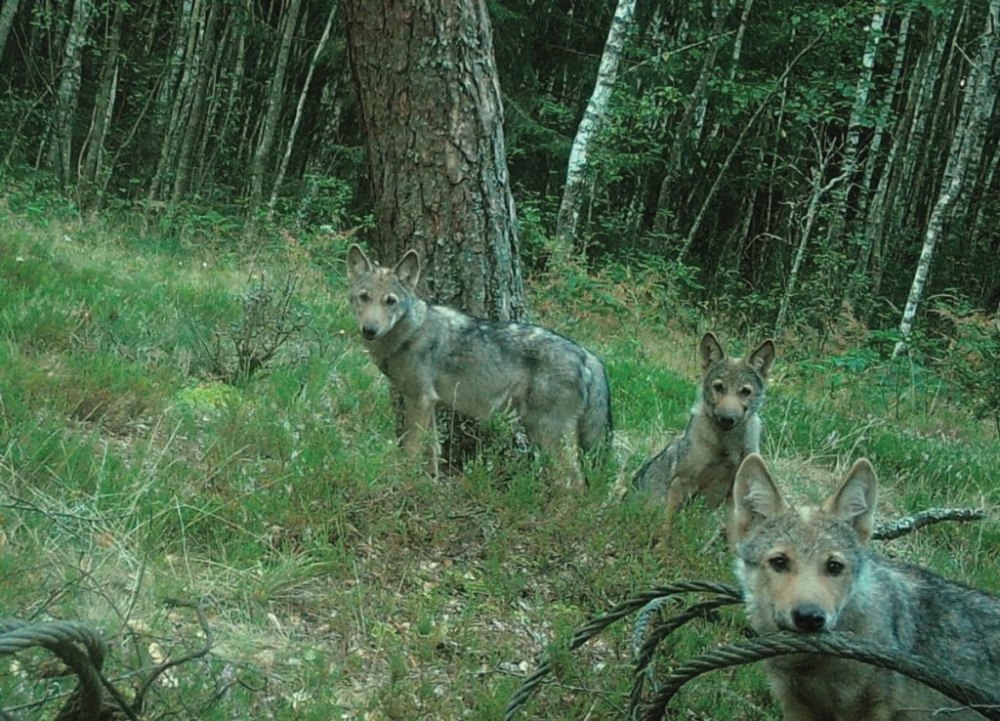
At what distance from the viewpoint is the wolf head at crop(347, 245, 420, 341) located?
7.66 metres

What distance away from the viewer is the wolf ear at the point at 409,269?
745cm

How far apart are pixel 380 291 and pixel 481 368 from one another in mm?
952

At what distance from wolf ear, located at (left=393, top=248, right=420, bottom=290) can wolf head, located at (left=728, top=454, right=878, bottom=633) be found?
3.56m

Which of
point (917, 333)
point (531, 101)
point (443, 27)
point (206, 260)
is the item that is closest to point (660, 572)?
point (443, 27)

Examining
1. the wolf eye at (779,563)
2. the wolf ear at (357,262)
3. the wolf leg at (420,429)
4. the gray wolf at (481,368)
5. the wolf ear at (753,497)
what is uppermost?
the wolf ear at (753,497)

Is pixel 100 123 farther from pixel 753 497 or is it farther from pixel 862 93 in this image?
pixel 753 497

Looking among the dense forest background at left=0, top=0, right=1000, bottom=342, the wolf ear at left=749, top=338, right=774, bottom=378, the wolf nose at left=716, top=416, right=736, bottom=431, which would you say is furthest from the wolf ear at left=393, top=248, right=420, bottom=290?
the dense forest background at left=0, top=0, right=1000, bottom=342

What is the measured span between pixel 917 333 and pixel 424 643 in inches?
553

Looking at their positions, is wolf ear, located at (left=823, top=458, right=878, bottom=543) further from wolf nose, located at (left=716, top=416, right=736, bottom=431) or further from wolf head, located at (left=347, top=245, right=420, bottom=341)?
wolf head, located at (left=347, top=245, right=420, bottom=341)

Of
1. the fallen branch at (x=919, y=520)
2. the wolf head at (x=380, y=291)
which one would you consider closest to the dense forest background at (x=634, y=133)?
the wolf head at (x=380, y=291)

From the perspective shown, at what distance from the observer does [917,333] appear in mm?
17031

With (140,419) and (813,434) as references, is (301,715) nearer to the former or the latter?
(140,419)

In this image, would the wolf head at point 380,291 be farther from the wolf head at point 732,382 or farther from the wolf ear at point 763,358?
the wolf ear at point 763,358

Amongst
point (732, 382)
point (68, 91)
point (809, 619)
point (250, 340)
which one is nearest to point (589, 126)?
point (68, 91)
